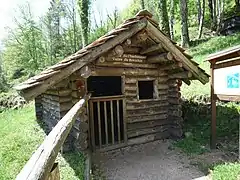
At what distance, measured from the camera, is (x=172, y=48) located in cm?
679

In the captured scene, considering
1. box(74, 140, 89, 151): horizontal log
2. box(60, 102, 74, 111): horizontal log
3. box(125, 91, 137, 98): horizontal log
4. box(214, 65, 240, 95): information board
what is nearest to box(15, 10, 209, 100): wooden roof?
box(214, 65, 240, 95): information board

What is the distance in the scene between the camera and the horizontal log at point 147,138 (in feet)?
25.2

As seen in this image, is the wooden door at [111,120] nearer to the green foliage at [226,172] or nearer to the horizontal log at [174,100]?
the horizontal log at [174,100]

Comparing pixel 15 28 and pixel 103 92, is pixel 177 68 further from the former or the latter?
pixel 15 28

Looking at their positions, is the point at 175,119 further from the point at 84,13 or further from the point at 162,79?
the point at 84,13

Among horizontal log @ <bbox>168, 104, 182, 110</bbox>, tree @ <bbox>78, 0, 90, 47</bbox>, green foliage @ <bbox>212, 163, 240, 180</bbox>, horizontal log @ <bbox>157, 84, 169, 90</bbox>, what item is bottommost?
green foliage @ <bbox>212, 163, 240, 180</bbox>

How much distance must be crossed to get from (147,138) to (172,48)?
10.2 feet

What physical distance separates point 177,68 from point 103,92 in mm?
3953

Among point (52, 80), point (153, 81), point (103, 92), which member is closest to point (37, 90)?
point (52, 80)

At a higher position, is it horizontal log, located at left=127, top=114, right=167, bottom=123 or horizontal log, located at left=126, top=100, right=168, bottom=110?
horizontal log, located at left=126, top=100, right=168, bottom=110

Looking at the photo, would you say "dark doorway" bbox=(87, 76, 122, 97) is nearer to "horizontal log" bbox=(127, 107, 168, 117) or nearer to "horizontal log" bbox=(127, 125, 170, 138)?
"horizontal log" bbox=(127, 107, 168, 117)

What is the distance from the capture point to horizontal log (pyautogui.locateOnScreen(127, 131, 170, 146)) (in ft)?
25.2

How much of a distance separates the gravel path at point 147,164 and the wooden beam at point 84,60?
2561 mm

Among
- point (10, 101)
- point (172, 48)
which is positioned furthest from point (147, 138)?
point (10, 101)
